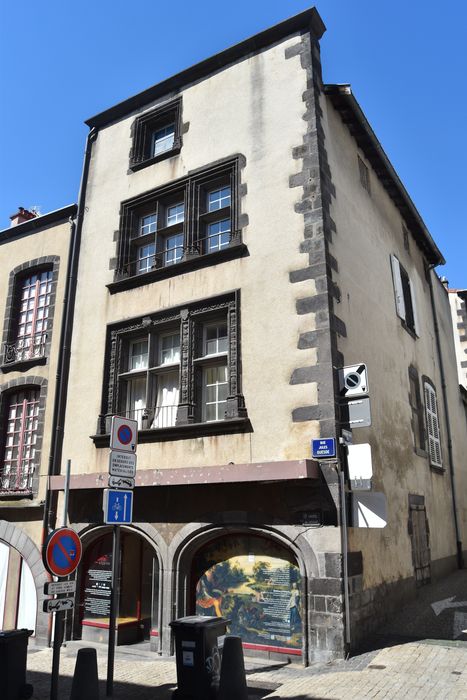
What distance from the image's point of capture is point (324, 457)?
8.01 meters

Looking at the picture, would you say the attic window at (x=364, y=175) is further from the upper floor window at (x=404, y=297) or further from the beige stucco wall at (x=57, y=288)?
the beige stucco wall at (x=57, y=288)

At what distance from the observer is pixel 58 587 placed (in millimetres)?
5941

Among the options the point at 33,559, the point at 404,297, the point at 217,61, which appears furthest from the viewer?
the point at 404,297

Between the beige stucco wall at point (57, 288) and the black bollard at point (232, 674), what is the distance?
6.25 m

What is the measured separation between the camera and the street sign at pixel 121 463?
6848 mm

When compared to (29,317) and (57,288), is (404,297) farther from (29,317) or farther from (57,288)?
(29,317)

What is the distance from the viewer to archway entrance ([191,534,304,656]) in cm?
804

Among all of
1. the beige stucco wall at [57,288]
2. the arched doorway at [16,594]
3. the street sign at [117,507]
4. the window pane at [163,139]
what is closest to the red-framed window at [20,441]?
the beige stucco wall at [57,288]

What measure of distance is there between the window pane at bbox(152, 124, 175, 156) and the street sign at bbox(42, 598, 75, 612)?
30.7 feet

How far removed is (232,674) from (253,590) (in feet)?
8.40

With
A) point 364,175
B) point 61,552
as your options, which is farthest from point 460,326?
point 61,552

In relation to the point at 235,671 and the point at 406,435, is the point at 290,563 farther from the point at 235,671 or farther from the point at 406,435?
the point at 406,435

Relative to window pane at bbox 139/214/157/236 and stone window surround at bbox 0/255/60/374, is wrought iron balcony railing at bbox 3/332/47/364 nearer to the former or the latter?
stone window surround at bbox 0/255/60/374

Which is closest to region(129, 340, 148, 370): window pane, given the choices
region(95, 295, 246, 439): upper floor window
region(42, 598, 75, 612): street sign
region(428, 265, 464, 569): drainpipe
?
region(95, 295, 246, 439): upper floor window
